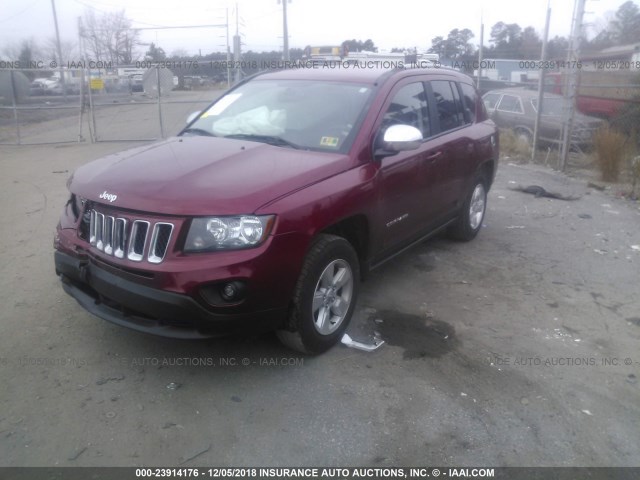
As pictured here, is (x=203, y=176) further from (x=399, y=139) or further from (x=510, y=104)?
(x=510, y=104)

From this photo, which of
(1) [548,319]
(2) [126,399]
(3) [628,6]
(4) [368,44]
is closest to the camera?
(2) [126,399]

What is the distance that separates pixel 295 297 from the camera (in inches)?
136

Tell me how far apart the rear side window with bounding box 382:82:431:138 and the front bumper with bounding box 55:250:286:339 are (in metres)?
1.94

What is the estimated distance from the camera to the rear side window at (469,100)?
19.6 feet

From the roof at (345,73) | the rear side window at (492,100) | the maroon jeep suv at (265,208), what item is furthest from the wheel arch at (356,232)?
the rear side window at (492,100)

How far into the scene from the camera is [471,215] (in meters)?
6.27

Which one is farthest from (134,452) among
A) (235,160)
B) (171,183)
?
(235,160)

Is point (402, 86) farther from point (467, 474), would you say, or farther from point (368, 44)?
point (368, 44)

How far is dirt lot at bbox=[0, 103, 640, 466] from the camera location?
2.98 m

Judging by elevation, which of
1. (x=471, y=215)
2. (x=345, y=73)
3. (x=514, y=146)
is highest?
(x=345, y=73)

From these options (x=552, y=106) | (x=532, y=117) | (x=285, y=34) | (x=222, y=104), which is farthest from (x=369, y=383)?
(x=285, y=34)

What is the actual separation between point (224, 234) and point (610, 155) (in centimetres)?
850

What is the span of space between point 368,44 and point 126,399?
30.8 meters

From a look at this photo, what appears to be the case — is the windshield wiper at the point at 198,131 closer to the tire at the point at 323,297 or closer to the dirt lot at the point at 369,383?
the tire at the point at 323,297
